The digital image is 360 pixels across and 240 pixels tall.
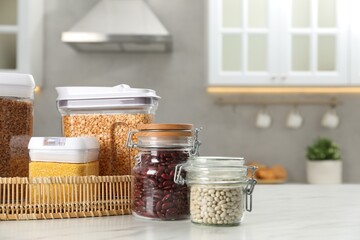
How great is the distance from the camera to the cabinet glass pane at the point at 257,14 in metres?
3.09

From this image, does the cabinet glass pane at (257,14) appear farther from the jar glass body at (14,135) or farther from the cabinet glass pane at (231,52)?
the jar glass body at (14,135)

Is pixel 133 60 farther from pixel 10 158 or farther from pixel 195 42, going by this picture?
pixel 10 158

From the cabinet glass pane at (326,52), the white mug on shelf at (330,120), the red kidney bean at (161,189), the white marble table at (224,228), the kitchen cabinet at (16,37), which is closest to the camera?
the white marble table at (224,228)

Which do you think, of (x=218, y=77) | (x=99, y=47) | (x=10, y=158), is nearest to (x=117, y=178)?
(x=10, y=158)

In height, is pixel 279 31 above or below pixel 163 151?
above

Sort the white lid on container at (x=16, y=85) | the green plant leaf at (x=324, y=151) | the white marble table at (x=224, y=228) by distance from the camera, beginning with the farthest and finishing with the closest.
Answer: the green plant leaf at (x=324, y=151), the white lid on container at (x=16, y=85), the white marble table at (x=224, y=228)

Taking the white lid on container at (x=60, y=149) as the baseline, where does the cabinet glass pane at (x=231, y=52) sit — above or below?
above

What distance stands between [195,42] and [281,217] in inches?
100

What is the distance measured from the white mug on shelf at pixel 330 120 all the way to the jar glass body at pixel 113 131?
242 centimetres

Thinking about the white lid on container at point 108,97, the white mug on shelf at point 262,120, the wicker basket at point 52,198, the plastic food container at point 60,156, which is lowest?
the wicker basket at point 52,198

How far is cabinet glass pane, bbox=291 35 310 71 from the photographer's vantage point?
3076 mm

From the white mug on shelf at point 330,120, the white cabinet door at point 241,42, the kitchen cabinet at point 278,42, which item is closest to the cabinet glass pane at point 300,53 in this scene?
the kitchen cabinet at point 278,42

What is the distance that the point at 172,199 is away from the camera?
36.5 inches

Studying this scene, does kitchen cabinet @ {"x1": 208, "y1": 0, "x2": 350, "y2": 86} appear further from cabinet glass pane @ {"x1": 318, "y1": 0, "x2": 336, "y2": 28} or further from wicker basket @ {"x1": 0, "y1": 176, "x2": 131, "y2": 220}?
wicker basket @ {"x1": 0, "y1": 176, "x2": 131, "y2": 220}
